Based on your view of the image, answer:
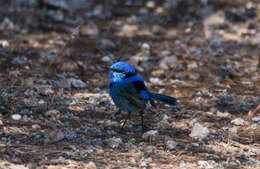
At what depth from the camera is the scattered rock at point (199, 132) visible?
4496mm

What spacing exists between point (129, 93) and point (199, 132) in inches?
33.9

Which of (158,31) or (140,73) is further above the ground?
(158,31)

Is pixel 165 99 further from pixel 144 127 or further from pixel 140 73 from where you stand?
pixel 140 73

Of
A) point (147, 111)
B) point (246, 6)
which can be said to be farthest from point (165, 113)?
point (246, 6)

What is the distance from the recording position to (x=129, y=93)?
4.73 meters

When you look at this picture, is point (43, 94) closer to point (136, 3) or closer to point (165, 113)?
point (165, 113)

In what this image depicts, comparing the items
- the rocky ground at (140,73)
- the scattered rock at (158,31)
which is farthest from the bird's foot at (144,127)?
the scattered rock at (158,31)

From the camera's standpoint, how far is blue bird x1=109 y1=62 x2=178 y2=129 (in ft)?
15.4

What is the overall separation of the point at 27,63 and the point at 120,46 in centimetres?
185

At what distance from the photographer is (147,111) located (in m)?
5.36

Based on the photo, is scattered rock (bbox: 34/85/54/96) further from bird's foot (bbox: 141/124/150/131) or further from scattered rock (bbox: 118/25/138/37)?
scattered rock (bbox: 118/25/138/37)

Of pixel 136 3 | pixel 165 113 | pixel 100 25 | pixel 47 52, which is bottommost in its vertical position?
pixel 165 113

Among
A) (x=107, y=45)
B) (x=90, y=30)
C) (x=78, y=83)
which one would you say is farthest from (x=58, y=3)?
(x=78, y=83)

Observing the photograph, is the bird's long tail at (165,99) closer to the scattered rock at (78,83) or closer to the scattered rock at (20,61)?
the scattered rock at (78,83)
